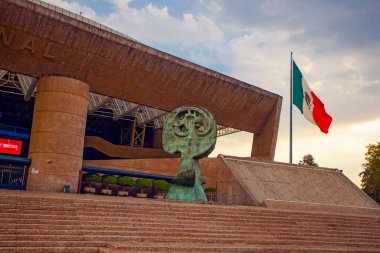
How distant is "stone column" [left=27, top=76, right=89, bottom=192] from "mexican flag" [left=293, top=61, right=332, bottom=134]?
17.4 meters

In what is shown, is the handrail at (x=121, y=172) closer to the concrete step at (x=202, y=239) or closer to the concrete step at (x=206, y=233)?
the concrete step at (x=206, y=233)

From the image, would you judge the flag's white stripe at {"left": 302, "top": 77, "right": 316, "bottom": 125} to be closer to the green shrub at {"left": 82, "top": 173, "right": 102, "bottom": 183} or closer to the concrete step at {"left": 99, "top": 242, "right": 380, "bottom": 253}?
the green shrub at {"left": 82, "top": 173, "right": 102, "bottom": 183}

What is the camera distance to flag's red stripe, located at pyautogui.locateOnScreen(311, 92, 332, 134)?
104ft

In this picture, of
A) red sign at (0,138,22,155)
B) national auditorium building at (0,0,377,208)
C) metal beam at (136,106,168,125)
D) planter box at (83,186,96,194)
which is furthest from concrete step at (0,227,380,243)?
metal beam at (136,106,168,125)

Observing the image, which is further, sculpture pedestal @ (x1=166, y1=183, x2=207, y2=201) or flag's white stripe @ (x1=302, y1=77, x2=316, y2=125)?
flag's white stripe @ (x1=302, y1=77, x2=316, y2=125)

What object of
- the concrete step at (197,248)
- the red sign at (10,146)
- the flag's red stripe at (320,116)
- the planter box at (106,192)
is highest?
the flag's red stripe at (320,116)

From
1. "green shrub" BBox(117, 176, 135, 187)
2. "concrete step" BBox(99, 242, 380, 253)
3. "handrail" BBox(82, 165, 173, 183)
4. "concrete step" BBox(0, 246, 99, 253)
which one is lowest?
"concrete step" BBox(0, 246, 99, 253)

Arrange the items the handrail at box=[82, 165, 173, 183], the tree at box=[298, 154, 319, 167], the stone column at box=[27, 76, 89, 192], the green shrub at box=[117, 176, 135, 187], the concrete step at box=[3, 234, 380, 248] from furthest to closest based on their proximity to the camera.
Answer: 1. the tree at box=[298, 154, 319, 167]
2. the handrail at box=[82, 165, 173, 183]
3. the green shrub at box=[117, 176, 135, 187]
4. the stone column at box=[27, 76, 89, 192]
5. the concrete step at box=[3, 234, 380, 248]

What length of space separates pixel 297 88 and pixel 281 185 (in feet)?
38.6

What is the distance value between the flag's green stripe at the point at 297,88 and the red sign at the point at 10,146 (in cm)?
2630

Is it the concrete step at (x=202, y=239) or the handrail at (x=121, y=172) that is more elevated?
the handrail at (x=121, y=172)

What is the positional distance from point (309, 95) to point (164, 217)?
23046mm

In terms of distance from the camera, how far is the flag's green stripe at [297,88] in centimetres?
3159

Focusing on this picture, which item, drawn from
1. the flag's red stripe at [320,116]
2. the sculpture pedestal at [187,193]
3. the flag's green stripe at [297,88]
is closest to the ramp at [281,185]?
the sculpture pedestal at [187,193]
